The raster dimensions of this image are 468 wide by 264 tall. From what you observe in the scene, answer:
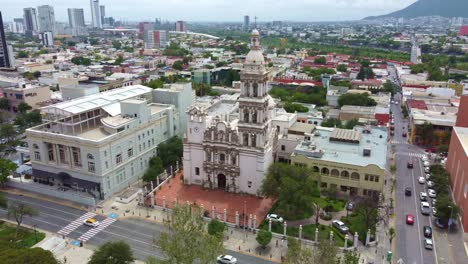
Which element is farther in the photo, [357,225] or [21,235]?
[357,225]

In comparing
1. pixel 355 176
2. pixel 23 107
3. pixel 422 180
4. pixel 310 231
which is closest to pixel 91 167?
pixel 310 231

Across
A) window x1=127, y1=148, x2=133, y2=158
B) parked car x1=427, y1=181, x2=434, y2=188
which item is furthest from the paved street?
parked car x1=427, y1=181, x2=434, y2=188

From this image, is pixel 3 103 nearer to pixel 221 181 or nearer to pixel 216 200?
pixel 221 181

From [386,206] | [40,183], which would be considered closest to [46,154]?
[40,183]

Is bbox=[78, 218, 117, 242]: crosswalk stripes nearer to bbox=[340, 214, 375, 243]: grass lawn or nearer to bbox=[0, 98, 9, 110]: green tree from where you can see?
bbox=[340, 214, 375, 243]: grass lawn

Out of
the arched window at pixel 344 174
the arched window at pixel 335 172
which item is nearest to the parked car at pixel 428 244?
the arched window at pixel 344 174

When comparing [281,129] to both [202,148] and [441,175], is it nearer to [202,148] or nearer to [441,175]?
[202,148]
